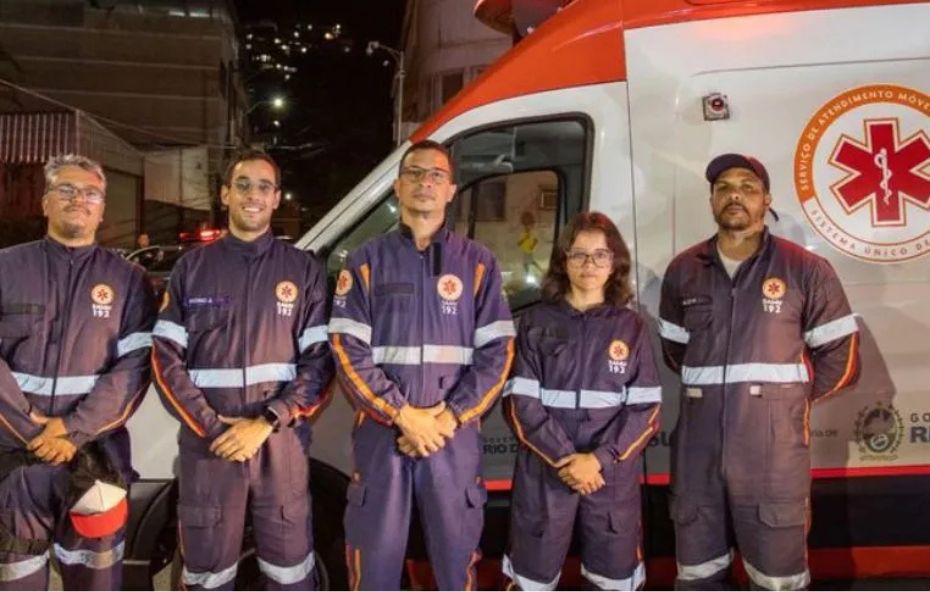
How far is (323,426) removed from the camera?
3479 mm

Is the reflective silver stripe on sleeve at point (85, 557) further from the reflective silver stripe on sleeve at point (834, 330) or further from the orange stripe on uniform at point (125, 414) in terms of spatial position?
the reflective silver stripe on sleeve at point (834, 330)

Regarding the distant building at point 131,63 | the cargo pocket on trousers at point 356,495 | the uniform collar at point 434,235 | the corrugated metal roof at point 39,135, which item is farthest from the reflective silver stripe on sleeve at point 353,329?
the distant building at point 131,63

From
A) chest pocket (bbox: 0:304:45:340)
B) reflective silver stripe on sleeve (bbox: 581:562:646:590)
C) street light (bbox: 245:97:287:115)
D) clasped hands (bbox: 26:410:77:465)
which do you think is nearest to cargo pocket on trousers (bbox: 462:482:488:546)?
reflective silver stripe on sleeve (bbox: 581:562:646:590)

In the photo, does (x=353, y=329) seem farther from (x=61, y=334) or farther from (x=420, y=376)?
(x=61, y=334)

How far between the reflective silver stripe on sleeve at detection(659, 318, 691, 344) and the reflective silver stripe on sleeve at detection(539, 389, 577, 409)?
0.48m

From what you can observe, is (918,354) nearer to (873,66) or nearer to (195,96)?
(873,66)

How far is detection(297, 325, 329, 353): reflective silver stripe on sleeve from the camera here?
3.04m

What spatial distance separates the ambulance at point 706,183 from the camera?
131 inches

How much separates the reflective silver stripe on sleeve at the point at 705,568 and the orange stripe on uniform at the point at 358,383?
48.4 inches

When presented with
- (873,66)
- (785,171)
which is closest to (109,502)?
(785,171)

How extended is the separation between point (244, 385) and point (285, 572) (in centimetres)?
69

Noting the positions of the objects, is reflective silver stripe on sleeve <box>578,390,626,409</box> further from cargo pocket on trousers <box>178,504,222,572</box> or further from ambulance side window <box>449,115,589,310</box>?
cargo pocket on trousers <box>178,504,222,572</box>

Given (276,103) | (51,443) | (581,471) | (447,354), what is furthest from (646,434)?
(276,103)

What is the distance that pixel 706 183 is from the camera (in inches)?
134
